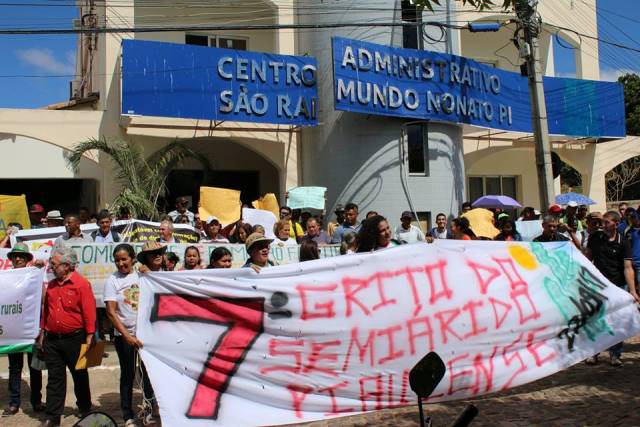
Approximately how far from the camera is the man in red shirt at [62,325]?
5.78 m

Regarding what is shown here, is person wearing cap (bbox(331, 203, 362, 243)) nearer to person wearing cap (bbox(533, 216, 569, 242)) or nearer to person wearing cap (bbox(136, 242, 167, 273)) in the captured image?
person wearing cap (bbox(533, 216, 569, 242))

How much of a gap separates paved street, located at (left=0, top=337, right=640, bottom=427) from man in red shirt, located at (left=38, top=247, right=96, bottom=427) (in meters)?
0.40

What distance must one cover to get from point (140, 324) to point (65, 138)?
11160mm

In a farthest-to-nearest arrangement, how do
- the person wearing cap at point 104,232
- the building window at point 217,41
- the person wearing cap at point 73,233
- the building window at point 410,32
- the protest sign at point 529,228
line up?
1. the building window at point 217,41
2. the building window at point 410,32
3. the protest sign at point 529,228
4. the person wearing cap at point 104,232
5. the person wearing cap at point 73,233

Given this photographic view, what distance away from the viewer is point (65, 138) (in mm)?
14867

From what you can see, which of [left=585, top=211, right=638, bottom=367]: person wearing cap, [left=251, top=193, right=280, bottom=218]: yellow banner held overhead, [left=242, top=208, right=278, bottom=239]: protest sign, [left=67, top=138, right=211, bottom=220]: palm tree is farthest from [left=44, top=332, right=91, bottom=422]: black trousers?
[left=67, top=138, right=211, bottom=220]: palm tree

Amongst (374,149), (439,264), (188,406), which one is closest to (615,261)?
(439,264)

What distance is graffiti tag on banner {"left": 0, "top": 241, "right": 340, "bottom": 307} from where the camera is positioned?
8633 millimetres

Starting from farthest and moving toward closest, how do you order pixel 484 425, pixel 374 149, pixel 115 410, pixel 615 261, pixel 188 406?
1. pixel 374 149
2. pixel 615 261
3. pixel 115 410
4. pixel 484 425
5. pixel 188 406

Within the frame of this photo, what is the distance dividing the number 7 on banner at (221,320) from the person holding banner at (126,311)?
837 mm

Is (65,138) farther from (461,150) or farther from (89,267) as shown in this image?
(461,150)

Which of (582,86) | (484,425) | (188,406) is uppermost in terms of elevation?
(582,86)

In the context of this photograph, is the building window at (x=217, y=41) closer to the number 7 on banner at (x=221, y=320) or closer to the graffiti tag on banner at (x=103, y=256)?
the graffiti tag on banner at (x=103, y=256)

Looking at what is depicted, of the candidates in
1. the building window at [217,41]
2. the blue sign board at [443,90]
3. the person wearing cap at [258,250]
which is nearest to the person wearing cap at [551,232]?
the person wearing cap at [258,250]
